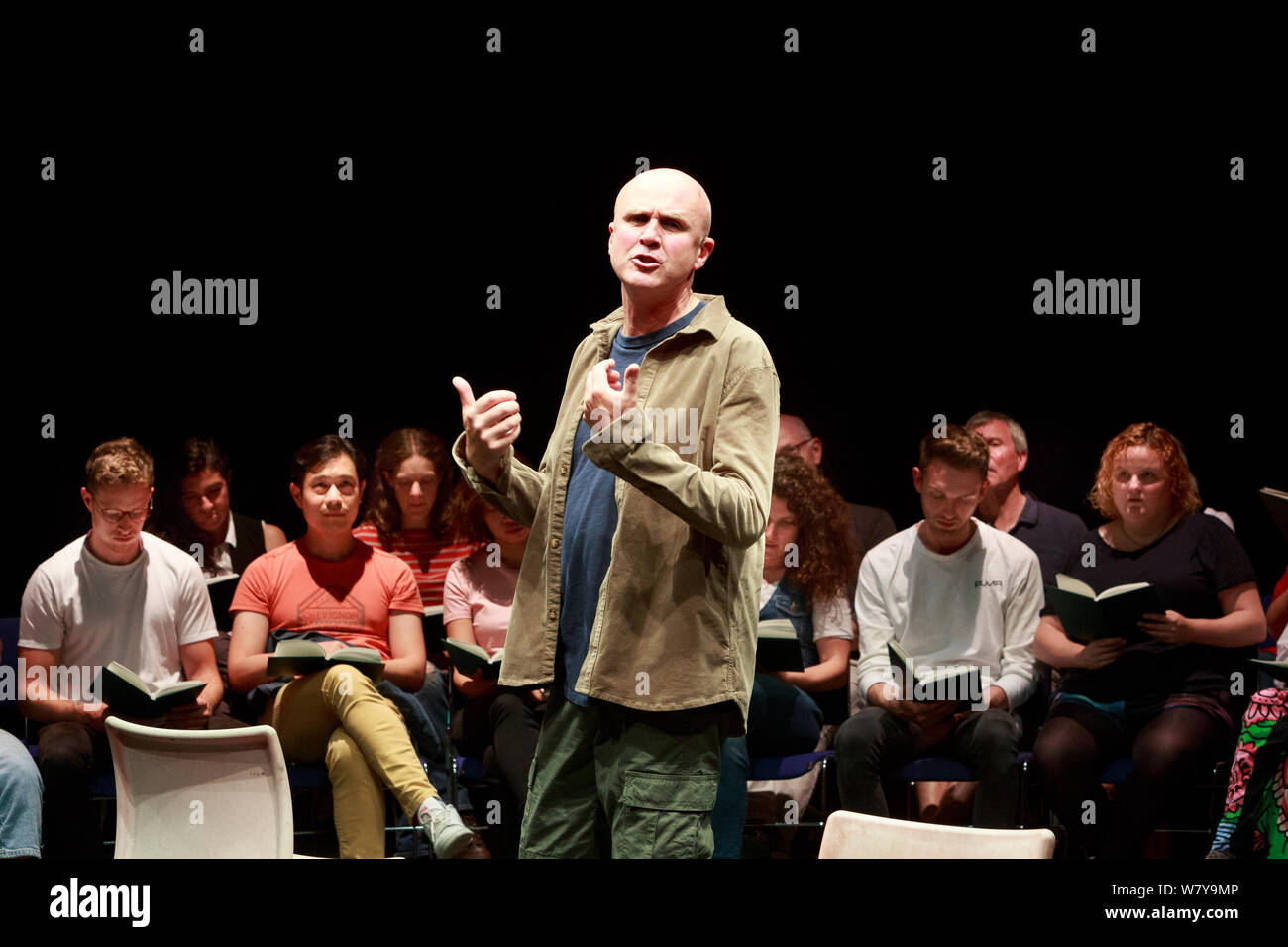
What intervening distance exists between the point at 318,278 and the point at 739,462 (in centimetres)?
320

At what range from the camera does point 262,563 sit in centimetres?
400

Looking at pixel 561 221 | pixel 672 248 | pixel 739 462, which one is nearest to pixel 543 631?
pixel 739 462

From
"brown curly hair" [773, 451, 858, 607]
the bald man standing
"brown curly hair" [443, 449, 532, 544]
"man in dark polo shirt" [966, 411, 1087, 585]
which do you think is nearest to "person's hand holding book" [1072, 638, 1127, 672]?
"man in dark polo shirt" [966, 411, 1087, 585]

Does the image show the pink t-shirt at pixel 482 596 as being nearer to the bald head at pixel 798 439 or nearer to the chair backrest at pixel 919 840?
the bald head at pixel 798 439

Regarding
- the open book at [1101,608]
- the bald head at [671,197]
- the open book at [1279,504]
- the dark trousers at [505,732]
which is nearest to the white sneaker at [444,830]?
the dark trousers at [505,732]

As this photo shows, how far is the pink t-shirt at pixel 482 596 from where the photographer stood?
13.5 feet

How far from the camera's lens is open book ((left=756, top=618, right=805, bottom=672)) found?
3727 millimetres

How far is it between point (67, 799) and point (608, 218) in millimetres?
2597

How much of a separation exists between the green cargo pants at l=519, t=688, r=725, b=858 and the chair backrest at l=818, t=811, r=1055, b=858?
20 centimetres

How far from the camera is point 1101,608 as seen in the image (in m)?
3.74

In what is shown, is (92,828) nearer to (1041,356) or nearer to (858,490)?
(858,490)

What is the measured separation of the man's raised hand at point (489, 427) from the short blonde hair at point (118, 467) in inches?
83.0
